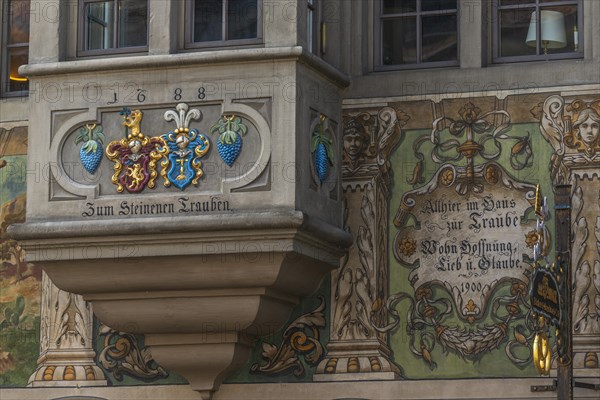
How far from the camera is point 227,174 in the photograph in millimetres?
13242

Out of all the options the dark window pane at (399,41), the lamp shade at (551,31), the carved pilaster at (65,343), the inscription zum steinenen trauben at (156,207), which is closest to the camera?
the inscription zum steinenen trauben at (156,207)

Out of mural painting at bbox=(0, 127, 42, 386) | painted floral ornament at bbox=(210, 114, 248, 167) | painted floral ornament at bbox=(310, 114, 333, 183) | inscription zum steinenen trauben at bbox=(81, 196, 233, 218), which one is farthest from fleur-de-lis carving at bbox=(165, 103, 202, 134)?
mural painting at bbox=(0, 127, 42, 386)

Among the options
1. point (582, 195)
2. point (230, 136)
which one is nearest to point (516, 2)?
point (582, 195)

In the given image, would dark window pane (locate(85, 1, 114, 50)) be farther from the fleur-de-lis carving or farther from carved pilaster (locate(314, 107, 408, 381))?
carved pilaster (locate(314, 107, 408, 381))

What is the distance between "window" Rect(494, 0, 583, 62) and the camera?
1384 centimetres

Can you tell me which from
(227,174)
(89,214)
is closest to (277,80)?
(227,174)

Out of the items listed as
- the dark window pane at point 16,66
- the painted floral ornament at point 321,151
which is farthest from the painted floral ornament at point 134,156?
the dark window pane at point 16,66

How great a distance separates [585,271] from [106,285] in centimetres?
Answer: 362

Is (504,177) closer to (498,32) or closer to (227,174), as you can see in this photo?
(498,32)

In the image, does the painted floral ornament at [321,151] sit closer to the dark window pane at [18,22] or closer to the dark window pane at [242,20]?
the dark window pane at [242,20]

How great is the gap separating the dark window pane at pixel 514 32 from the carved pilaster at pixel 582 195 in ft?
1.88

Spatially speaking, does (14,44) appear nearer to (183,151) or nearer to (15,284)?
(15,284)

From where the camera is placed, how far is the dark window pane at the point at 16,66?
1501 cm

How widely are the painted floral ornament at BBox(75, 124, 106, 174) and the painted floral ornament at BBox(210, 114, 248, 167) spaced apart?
91cm
